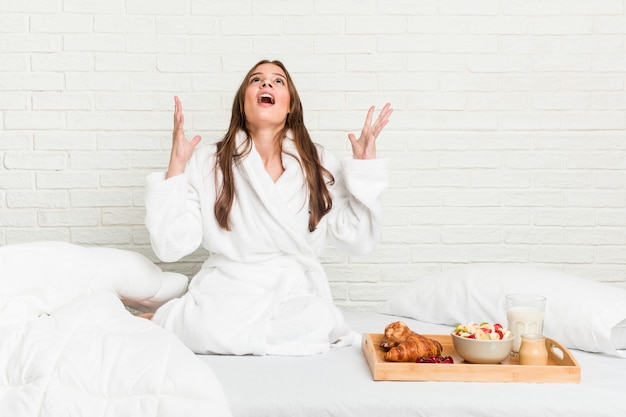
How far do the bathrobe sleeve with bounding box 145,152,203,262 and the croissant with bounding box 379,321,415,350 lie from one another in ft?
2.61

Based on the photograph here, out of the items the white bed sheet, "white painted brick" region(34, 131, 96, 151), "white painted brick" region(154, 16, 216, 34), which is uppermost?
"white painted brick" region(154, 16, 216, 34)

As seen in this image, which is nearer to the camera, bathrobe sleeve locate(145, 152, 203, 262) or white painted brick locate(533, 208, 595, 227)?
bathrobe sleeve locate(145, 152, 203, 262)

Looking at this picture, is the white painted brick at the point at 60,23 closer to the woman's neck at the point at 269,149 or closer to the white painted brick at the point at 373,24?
the woman's neck at the point at 269,149

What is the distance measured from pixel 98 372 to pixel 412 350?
0.82 metres

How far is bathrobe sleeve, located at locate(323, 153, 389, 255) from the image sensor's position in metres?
2.55

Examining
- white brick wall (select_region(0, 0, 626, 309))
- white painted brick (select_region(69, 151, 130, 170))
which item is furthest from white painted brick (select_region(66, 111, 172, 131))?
white painted brick (select_region(69, 151, 130, 170))

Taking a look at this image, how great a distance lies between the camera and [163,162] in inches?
122

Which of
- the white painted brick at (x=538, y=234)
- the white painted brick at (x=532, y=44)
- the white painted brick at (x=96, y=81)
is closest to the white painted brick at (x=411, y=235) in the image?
the white painted brick at (x=538, y=234)

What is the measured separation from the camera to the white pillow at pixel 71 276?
2312 mm

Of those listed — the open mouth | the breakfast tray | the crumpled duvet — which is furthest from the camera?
the open mouth

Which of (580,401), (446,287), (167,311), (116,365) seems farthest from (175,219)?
(580,401)

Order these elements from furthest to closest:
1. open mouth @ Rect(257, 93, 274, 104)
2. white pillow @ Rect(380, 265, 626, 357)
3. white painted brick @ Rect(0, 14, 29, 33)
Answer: white painted brick @ Rect(0, 14, 29, 33), open mouth @ Rect(257, 93, 274, 104), white pillow @ Rect(380, 265, 626, 357)

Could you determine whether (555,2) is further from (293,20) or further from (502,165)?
(293,20)

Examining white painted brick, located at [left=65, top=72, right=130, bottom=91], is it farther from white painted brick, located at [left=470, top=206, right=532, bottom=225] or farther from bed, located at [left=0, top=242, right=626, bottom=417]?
white painted brick, located at [left=470, top=206, right=532, bottom=225]
